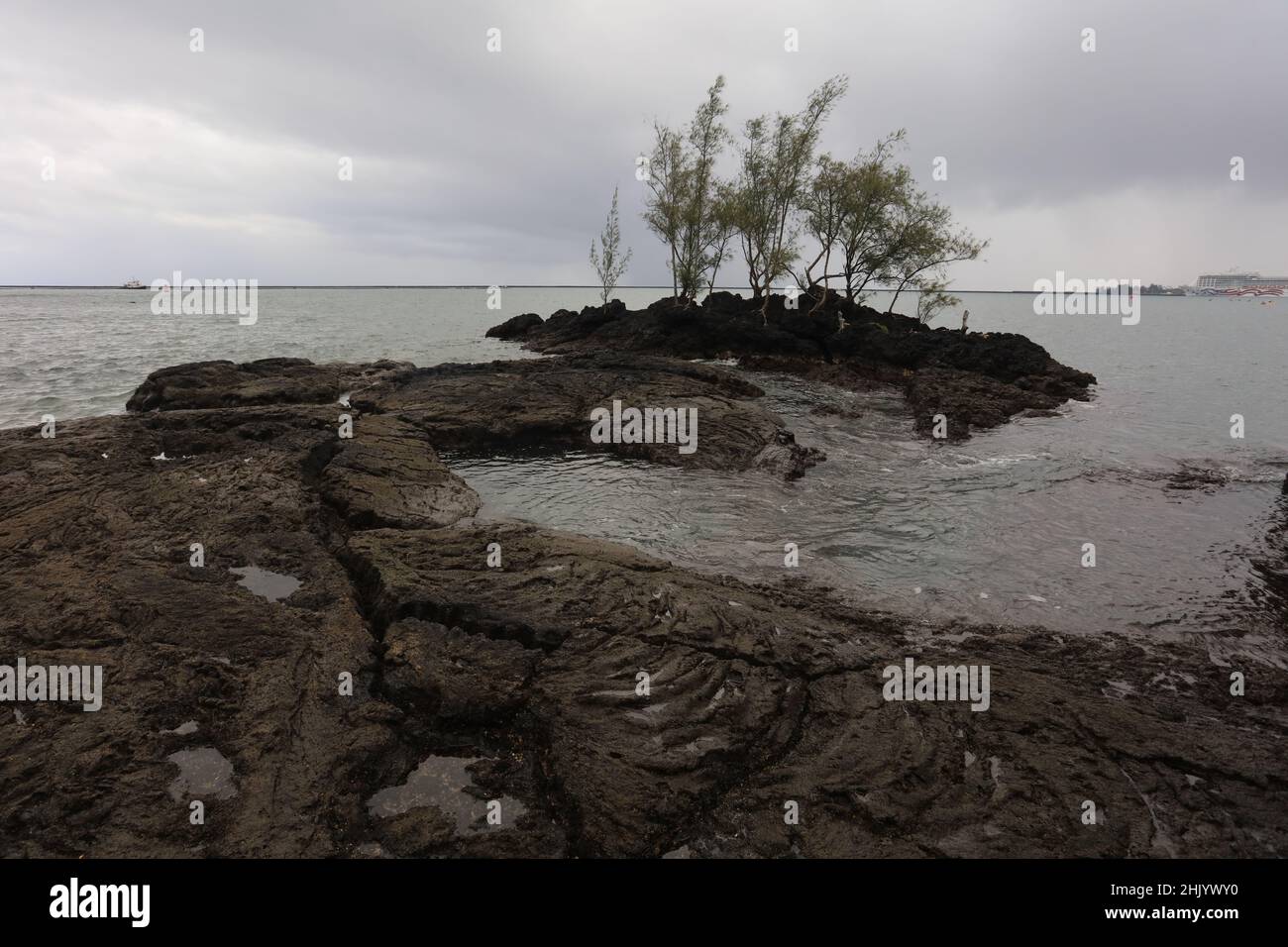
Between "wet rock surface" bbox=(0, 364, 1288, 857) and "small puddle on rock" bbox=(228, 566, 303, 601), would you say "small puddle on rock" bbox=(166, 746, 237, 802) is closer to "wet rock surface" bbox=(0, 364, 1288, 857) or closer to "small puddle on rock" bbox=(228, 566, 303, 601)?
"wet rock surface" bbox=(0, 364, 1288, 857)

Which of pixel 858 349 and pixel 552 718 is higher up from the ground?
pixel 858 349

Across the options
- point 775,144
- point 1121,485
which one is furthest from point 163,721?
point 775,144

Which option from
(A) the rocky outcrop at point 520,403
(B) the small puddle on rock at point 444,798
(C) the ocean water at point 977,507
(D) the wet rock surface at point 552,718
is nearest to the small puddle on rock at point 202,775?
(D) the wet rock surface at point 552,718

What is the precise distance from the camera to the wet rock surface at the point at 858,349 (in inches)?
1116

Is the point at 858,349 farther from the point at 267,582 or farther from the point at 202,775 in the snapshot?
the point at 202,775

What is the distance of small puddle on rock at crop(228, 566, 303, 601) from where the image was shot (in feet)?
27.5

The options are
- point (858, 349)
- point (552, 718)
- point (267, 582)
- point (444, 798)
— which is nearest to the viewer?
point (444, 798)

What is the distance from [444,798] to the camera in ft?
17.6

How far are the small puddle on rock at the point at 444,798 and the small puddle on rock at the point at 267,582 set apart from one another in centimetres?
413

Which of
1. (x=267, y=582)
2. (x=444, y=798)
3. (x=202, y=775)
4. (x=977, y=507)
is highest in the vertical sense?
(x=977, y=507)

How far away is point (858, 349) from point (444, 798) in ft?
129

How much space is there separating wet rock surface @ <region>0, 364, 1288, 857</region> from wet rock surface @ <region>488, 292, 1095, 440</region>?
58.4 ft

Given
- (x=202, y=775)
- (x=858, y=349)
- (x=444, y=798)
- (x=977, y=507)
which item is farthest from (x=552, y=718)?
(x=858, y=349)
